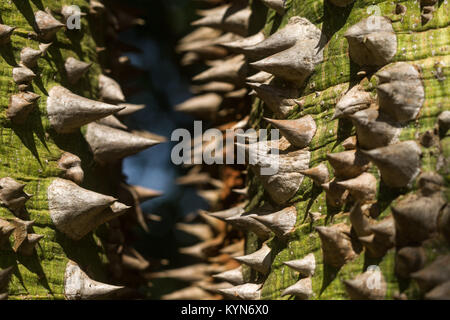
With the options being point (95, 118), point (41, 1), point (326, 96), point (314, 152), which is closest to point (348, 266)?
point (314, 152)

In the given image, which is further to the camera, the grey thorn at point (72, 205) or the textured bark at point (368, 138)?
the grey thorn at point (72, 205)

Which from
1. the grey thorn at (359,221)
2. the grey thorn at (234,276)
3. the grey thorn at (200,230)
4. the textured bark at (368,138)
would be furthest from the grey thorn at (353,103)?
the grey thorn at (200,230)

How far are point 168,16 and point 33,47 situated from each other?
2134mm

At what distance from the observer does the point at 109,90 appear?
1.78 metres

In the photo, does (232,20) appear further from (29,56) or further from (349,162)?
(349,162)

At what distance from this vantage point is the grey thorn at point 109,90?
1770mm

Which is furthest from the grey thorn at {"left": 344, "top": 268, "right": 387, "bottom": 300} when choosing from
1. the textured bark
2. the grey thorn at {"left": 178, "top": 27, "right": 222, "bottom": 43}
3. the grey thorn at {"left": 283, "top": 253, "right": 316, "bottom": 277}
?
the grey thorn at {"left": 178, "top": 27, "right": 222, "bottom": 43}

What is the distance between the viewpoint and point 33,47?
58.8 inches

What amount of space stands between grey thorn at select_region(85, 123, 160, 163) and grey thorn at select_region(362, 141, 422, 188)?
2.25ft

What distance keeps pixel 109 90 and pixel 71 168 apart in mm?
373

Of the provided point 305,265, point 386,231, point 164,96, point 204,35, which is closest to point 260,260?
point 305,265

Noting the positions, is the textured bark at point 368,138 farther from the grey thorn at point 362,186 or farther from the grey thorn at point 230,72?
the grey thorn at point 230,72

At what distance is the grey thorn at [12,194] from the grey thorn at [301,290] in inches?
26.1
